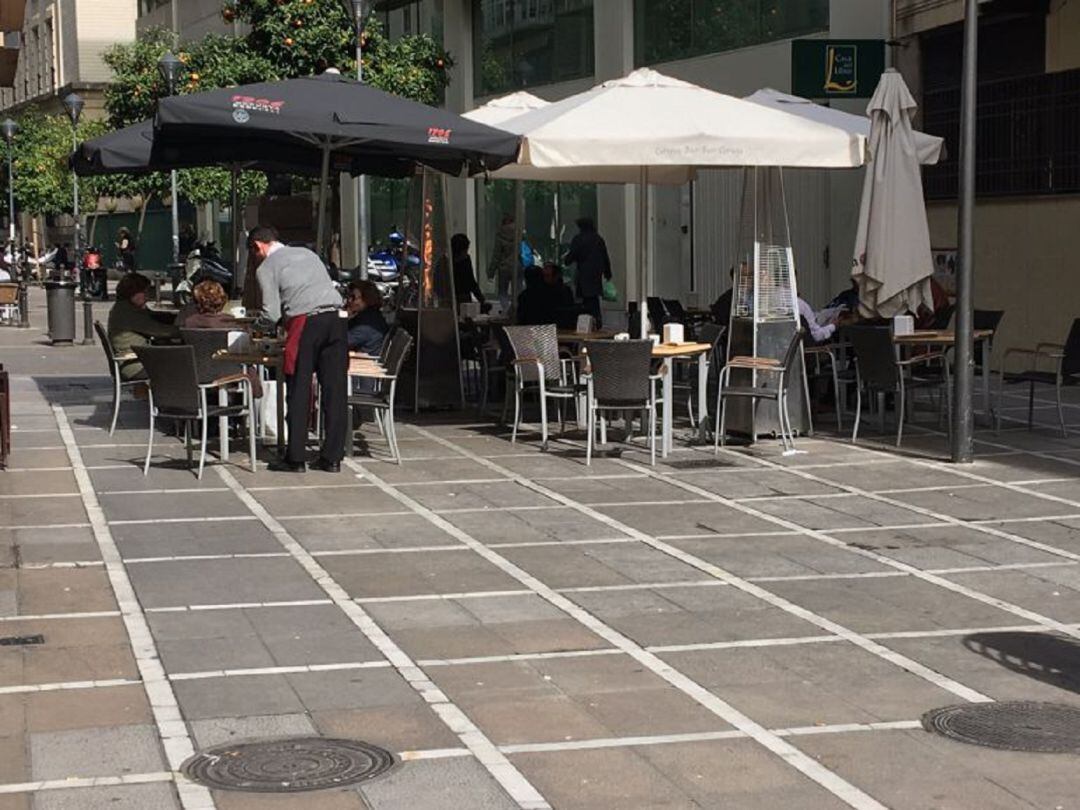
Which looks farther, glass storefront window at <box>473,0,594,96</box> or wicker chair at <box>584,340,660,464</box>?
glass storefront window at <box>473,0,594,96</box>

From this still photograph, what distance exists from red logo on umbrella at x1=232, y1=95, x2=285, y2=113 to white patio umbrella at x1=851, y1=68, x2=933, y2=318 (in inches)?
194

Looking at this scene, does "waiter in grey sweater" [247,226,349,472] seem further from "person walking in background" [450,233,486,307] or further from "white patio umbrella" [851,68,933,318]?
"person walking in background" [450,233,486,307]

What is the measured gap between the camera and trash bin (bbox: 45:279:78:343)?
27500mm

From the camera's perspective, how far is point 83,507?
11.5 m

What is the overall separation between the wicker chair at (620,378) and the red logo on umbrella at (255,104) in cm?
302

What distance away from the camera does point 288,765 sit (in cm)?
607

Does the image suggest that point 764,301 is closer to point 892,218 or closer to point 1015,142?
point 892,218

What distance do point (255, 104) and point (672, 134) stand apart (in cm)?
316

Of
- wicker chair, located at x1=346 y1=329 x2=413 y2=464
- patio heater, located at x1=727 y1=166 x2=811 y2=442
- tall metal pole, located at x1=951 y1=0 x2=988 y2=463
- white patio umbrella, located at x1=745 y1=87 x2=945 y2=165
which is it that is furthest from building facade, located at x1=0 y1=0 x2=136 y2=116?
tall metal pole, located at x1=951 y1=0 x2=988 y2=463

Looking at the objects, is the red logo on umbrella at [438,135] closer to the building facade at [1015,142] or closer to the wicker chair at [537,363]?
the wicker chair at [537,363]

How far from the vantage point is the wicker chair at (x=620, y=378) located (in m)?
13.3

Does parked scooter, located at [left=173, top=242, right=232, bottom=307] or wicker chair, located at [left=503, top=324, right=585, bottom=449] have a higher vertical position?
parked scooter, located at [left=173, top=242, right=232, bottom=307]

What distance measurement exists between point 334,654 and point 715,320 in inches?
357

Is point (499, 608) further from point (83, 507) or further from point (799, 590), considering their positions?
point (83, 507)
